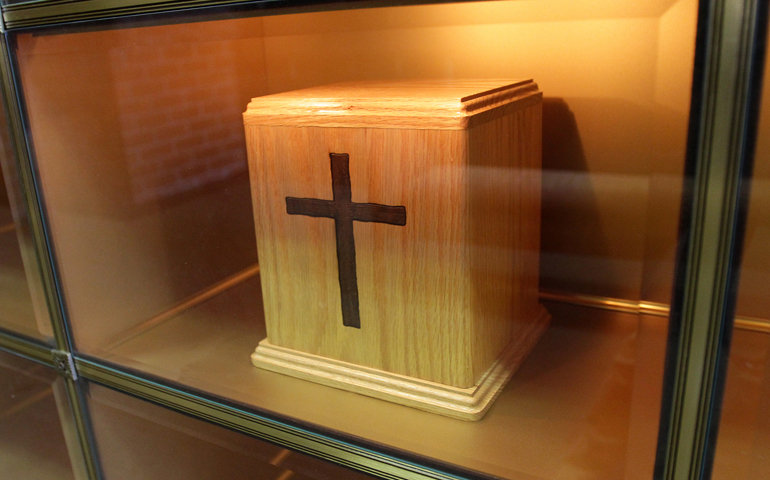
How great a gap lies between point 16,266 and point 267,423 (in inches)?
21.4

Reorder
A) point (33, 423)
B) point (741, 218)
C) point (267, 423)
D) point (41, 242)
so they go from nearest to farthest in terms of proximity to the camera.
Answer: point (741, 218) → point (267, 423) → point (41, 242) → point (33, 423)

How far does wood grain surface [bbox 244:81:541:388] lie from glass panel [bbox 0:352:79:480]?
50cm

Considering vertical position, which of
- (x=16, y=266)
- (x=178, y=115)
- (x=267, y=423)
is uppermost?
(x=178, y=115)

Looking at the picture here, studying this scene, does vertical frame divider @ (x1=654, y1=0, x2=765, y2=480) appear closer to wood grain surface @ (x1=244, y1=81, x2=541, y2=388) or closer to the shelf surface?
the shelf surface

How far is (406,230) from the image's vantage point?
68 cm

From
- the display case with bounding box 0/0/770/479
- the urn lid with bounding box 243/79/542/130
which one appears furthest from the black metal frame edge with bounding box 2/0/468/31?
the urn lid with bounding box 243/79/542/130

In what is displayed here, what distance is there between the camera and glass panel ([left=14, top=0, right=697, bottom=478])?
1.97 ft

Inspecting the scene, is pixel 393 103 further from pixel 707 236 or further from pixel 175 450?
pixel 175 450

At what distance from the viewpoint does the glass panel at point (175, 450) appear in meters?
0.79

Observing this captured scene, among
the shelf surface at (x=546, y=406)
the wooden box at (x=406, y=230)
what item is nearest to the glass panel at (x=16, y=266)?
the shelf surface at (x=546, y=406)

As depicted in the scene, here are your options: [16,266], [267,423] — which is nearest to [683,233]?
[267,423]

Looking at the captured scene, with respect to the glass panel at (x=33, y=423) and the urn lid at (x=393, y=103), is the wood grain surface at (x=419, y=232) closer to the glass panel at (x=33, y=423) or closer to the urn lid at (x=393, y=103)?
the urn lid at (x=393, y=103)

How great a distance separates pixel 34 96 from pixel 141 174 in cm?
17

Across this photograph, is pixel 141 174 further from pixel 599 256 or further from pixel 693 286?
pixel 693 286
